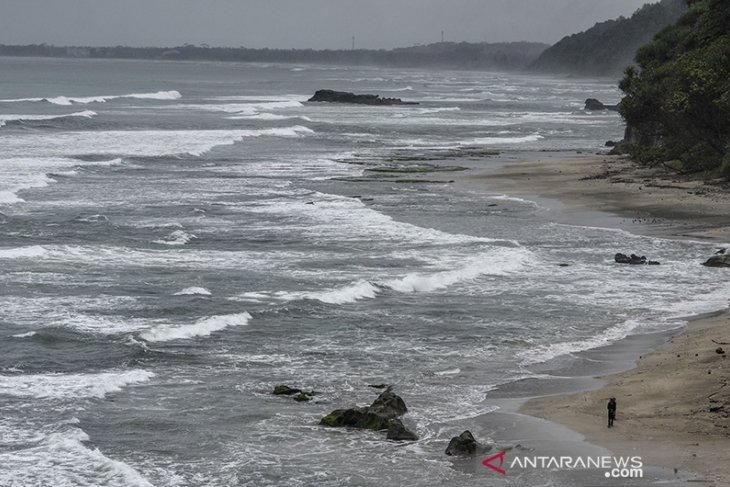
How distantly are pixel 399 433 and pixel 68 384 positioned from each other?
262 inches

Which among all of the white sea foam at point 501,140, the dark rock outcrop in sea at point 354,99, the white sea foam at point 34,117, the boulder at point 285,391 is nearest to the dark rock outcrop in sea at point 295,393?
the boulder at point 285,391

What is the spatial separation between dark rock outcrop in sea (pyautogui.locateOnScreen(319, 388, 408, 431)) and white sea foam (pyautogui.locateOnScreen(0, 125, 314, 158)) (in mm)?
46210

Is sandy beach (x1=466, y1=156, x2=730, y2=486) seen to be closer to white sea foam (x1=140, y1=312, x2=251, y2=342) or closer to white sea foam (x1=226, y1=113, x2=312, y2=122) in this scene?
white sea foam (x1=140, y1=312, x2=251, y2=342)

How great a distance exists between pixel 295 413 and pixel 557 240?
65.8 ft

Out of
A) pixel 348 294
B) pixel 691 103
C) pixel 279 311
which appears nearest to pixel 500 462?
pixel 279 311

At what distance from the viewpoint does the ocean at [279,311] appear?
19766mm

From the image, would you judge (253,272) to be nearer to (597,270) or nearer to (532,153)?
(597,270)

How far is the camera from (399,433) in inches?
793

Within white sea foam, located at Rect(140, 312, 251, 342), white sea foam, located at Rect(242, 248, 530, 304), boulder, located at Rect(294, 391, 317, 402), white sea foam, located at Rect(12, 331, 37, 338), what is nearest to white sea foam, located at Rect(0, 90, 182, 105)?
white sea foam, located at Rect(242, 248, 530, 304)

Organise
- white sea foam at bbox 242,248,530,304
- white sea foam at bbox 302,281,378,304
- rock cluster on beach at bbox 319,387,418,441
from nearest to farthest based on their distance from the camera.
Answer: rock cluster on beach at bbox 319,387,418,441, white sea foam at bbox 302,281,378,304, white sea foam at bbox 242,248,530,304

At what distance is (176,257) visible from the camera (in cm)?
3638

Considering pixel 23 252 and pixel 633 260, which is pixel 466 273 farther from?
pixel 23 252
